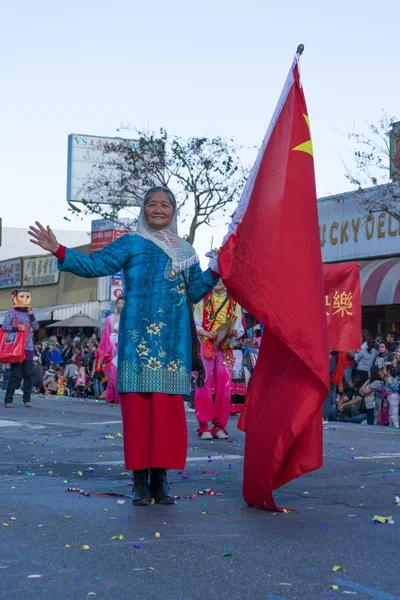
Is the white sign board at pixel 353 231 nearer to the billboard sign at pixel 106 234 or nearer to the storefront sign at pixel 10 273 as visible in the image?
the billboard sign at pixel 106 234

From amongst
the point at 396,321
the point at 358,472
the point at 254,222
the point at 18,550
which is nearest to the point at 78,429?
the point at 358,472

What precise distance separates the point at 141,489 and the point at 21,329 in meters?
10.4

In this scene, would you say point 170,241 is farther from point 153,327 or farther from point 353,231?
point 353,231

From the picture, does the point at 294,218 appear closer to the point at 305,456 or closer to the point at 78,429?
the point at 305,456

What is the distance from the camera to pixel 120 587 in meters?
3.69

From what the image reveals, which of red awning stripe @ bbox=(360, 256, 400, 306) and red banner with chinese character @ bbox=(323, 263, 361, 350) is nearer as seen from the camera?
red banner with chinese character @ bbox=(323, 263, 361, 350)

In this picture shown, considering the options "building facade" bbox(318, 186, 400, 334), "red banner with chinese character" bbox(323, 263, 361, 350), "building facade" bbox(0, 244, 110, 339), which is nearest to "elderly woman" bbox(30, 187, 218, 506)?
"red banner with chinese character" bbox(323, 263, 361, 350)

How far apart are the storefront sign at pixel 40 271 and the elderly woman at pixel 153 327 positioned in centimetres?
4387

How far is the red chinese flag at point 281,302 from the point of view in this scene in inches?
214

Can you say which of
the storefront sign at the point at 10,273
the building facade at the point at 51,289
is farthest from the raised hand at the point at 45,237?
the storefront sign at the point at 10,273

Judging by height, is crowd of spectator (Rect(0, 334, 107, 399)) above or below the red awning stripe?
below

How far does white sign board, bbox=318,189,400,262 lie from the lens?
29312mm

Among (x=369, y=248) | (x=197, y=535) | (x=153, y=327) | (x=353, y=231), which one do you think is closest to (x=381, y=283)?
(x=369, y=248)

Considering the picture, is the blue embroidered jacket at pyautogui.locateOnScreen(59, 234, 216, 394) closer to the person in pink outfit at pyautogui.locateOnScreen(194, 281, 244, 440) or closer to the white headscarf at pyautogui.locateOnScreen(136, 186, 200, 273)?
the white headscarf at pyautogui.locateOnScreen(136, 186, 200, 273)
